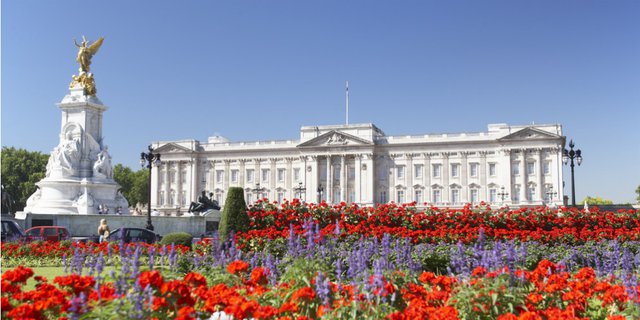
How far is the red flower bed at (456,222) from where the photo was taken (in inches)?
507

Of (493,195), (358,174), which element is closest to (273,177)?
(358,174)

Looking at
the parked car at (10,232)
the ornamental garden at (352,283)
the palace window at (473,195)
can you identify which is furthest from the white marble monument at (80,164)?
the palace window at (473,195)

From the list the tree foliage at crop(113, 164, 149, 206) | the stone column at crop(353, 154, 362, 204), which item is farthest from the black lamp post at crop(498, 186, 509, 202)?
the tree foliage at crop(113, 164, 149, 206)

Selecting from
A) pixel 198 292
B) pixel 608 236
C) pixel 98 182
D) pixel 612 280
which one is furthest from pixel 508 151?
pixel 198 292

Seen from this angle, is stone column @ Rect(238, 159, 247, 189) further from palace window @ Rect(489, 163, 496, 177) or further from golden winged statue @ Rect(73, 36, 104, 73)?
golden winged statue @ Rect(73, 36, 104, 73)

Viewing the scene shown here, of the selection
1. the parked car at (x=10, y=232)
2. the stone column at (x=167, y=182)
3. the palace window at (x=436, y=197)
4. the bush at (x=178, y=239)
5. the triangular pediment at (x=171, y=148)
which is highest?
the triangular pediment at (x=171, y=148)

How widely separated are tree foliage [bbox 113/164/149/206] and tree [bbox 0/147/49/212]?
14244mm

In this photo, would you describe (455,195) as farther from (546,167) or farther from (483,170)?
(546,167)

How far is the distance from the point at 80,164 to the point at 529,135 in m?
54.5

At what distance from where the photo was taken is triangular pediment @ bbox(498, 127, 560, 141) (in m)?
68.2

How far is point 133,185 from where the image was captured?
88688 mm

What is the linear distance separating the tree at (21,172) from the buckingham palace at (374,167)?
15.8 m

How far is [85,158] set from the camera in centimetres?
2950

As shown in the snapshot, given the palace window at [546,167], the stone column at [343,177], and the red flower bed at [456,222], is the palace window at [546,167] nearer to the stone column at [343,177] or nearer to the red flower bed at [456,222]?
the stone column at [343,177]
